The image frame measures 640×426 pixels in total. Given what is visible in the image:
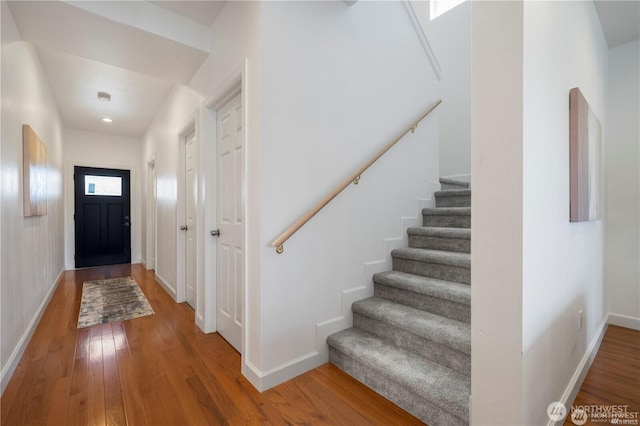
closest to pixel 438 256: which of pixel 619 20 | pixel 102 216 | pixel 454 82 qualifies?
pixel 619 20

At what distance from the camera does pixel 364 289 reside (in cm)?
224

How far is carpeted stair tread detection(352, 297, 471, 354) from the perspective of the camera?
1558mm

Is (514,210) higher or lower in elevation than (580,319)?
higher

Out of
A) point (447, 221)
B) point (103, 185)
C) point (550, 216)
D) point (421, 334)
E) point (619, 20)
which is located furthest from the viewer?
point (103, 185)

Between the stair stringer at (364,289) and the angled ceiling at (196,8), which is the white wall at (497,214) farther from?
the angled ceiling at (196,8)

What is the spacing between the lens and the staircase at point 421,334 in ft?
4.73

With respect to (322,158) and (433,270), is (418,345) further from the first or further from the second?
(322,158)

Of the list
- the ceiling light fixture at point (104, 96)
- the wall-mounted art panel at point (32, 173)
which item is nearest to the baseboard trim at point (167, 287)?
the wall-mounted art panel at point (32, 173)

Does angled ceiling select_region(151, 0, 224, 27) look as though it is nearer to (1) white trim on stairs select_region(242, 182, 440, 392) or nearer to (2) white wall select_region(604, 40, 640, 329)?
(1) white trim on stairs select_region(242, 182, 440, 392)

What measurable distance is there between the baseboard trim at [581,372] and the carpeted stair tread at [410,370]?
368mm

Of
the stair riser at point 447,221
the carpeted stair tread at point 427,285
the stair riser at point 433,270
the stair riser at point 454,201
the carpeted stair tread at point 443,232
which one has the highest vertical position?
the stair riser at point 454,201

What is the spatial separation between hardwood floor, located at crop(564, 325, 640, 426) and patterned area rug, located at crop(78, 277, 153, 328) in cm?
354

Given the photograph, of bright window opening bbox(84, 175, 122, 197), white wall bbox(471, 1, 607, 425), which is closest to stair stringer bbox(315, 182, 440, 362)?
white wall bbox(471, 1, 607, 425)

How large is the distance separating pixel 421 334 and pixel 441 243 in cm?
95
